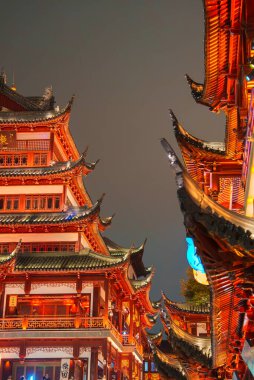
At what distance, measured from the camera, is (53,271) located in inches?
1416

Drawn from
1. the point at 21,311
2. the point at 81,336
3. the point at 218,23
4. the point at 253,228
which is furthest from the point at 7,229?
the point at 253,228

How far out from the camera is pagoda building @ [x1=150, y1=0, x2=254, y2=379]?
7.50 m

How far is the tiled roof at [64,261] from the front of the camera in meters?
A: 36.0


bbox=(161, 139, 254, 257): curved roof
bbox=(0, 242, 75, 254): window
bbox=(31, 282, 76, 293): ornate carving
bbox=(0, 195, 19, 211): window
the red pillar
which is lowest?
the red pillar

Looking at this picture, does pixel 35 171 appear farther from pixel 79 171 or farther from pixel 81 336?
pixel 81 336

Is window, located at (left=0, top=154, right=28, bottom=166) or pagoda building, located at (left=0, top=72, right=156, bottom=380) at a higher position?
window, located at (left=0, top=154, right=28, bottom=166)

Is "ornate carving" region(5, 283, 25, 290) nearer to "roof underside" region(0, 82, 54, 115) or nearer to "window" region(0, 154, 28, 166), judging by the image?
"window" region(0, 154, 28, 166)

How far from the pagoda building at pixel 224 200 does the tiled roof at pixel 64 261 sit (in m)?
14.8

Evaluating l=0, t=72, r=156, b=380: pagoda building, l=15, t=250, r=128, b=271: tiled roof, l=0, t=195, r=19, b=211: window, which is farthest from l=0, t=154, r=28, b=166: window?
l=15, t=250, r=128, b=271: tiled roof

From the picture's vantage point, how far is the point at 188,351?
14812 mm

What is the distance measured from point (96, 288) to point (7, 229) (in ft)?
22.3

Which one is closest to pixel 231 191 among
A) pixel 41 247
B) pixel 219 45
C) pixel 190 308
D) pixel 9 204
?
pixel 219 45

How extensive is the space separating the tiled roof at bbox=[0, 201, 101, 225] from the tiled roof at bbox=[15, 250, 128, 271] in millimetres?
2023

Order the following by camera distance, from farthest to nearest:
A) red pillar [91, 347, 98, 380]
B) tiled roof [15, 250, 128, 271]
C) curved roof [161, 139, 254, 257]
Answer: tiled roof [15, 250, 128, 271], red pillar [91, 347, 98, 380], curved roof [161, 139, 254, 257]
